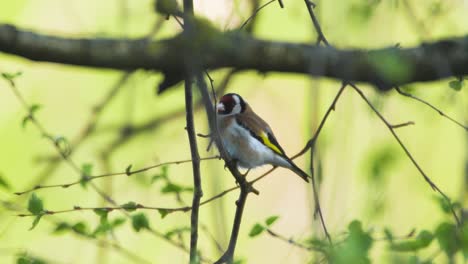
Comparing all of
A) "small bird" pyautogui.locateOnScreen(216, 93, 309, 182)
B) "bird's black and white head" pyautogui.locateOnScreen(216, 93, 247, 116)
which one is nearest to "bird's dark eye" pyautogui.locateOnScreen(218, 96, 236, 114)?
"bird's black and white head" pyautogui.locateOnScreen(216, 93, 247, 116)

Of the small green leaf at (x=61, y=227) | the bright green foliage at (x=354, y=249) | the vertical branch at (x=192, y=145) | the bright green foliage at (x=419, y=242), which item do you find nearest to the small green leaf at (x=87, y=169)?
the small green leaf at (x=61, y=227)

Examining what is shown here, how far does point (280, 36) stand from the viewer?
268 inches

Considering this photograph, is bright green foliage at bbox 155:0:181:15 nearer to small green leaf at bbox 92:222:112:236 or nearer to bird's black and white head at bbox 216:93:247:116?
small green leaf at bbox 92:222:112:236

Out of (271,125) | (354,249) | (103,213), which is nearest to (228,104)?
(271,125)

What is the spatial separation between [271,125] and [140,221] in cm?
342

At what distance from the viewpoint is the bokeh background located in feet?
6.40

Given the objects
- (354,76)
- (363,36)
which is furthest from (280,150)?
(363,36)

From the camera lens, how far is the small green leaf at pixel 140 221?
288 cm

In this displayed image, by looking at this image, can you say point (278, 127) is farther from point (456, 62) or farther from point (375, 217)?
point (375, 217)

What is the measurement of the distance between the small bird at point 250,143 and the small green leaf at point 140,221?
5.18 ft

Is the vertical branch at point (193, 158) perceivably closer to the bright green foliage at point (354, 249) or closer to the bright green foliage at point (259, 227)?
the bright green foliage at point (259, 227)

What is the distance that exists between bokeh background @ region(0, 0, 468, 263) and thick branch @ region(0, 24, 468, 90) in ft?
0.21

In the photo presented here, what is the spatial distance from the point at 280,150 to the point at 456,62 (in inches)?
87.6

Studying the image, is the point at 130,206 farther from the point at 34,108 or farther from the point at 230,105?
the point at 230,105
